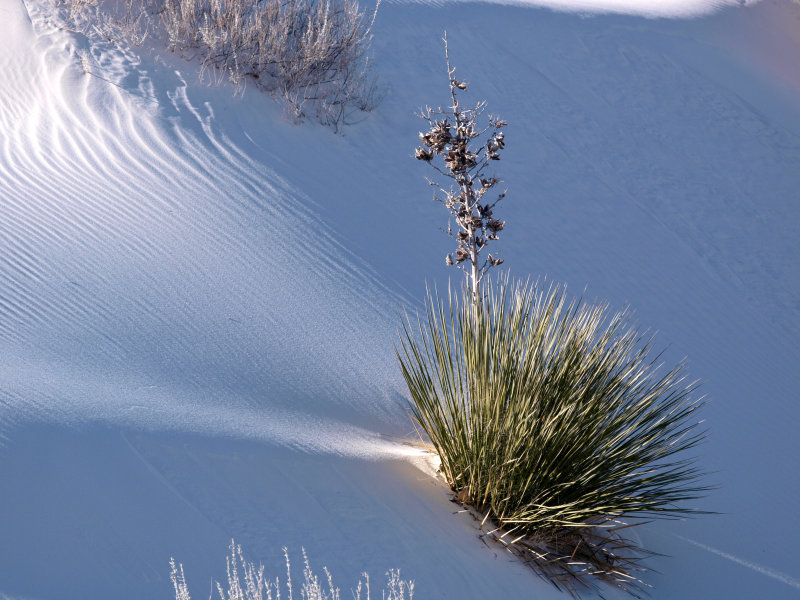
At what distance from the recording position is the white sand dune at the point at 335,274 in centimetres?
371

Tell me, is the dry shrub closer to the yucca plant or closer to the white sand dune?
the white sand dune

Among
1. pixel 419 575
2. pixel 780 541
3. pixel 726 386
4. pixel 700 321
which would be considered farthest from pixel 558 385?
pixel 700 321

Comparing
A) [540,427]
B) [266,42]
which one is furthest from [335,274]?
[266,42]

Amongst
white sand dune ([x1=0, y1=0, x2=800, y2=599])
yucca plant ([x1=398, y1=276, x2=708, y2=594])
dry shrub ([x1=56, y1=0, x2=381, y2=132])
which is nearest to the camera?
white sand dune ([x1=0, y1=0, x2=800, y2=599])

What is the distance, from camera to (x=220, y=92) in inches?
327

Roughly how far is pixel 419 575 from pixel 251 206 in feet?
12.0

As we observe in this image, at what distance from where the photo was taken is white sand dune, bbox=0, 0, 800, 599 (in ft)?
12.2

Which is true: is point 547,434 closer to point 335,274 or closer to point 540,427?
point 540,427

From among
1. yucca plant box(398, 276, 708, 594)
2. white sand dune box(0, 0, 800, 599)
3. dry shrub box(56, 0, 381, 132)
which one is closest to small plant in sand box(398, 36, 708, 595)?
yucca plant box(398, 276, 708, 594)

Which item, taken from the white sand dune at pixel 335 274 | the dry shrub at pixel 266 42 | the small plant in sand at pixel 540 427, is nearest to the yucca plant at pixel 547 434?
the small plant in sand at pixel 540 427

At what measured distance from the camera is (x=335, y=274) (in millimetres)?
6156

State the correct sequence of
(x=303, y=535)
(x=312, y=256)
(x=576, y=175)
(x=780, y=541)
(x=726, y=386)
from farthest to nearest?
(x=576, y=175) < (x=726, y=386) < (x=312, y=256) < (x=780, y=541) < (x=303, y=535)

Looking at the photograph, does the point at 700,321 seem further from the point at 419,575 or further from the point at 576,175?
the point at 419,575

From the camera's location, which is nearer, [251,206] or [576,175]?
[251,206]
